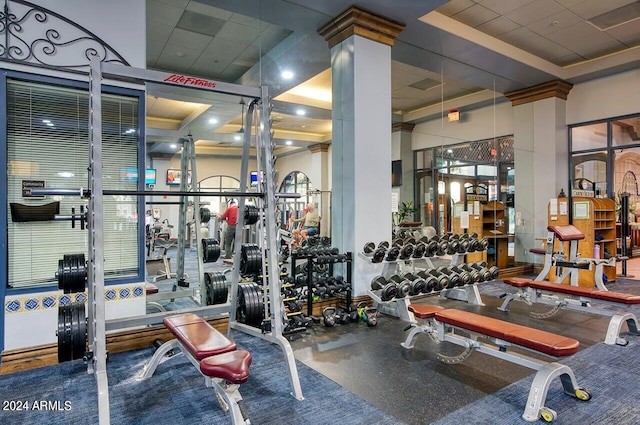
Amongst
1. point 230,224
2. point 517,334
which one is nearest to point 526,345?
point 517,334

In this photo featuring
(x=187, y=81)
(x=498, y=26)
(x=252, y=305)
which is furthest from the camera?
(x=498, y=26)

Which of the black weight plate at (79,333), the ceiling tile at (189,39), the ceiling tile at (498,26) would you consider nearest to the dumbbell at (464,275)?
the ceiling tile at (498,26)

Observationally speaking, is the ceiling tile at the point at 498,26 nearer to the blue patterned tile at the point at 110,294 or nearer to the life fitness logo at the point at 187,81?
the life fitness logo at the point at 187,81

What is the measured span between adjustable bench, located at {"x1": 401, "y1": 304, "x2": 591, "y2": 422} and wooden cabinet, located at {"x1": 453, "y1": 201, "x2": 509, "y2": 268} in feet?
12.9

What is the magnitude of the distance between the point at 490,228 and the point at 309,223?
3.86m

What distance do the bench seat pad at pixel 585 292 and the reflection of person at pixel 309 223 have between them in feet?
8.06

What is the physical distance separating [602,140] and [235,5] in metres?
6.35

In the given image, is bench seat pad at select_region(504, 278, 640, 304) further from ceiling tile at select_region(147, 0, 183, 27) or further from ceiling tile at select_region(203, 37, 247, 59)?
ceiling tile at select_region(147, 0, 183, 27)

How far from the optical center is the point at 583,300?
3.79 metres

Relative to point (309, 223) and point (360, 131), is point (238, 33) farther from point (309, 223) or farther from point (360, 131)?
point (309, 223)

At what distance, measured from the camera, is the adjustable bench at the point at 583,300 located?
10.7ft

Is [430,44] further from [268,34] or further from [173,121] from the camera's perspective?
[173,121]

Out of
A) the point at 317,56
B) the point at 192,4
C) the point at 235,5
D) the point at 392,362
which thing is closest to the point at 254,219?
the point at 392,362

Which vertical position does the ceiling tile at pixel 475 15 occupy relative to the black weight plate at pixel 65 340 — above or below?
above
